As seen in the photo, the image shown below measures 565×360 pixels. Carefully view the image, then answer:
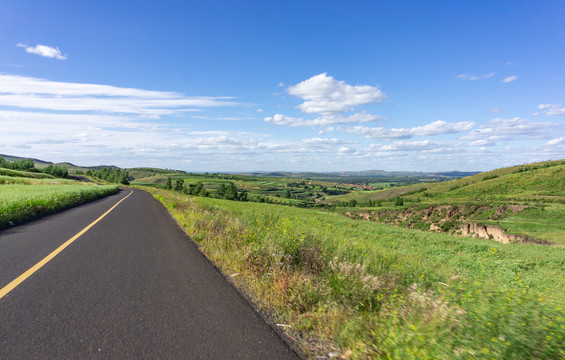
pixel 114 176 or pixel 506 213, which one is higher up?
pixel 114 176

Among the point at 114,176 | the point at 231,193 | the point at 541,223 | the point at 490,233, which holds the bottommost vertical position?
the point at 231,193

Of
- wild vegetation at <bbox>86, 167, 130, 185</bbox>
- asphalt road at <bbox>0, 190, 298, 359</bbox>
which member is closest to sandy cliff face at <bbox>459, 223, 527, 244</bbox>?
asphalt road at <bbox>0, 190, 298, 359</bbox>

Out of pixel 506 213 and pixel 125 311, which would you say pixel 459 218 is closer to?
pixel 506 213

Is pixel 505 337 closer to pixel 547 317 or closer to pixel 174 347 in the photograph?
pixel 547 317

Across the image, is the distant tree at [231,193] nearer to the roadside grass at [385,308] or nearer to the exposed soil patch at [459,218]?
the exposed soil patch at [459,218]

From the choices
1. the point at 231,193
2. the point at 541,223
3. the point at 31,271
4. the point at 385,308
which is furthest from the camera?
the point at 231,193

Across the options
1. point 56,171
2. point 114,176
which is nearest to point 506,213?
point 114,176

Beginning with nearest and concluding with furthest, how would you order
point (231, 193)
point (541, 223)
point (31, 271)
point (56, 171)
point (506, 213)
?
point (31, 271) → point (541, 223) → point (506, 213) → point (231, 193) → point (56, 171)

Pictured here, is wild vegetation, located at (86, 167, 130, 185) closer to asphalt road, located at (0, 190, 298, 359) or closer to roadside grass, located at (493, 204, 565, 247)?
roadside grass, located at (493, 204, 565, 247)

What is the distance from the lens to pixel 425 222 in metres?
39.8

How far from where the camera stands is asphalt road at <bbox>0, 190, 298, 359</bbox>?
298cm

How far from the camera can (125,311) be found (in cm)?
386

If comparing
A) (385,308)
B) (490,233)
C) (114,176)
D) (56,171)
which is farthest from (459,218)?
(56,171)

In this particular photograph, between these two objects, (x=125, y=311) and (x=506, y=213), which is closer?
(x=125, y=311)
